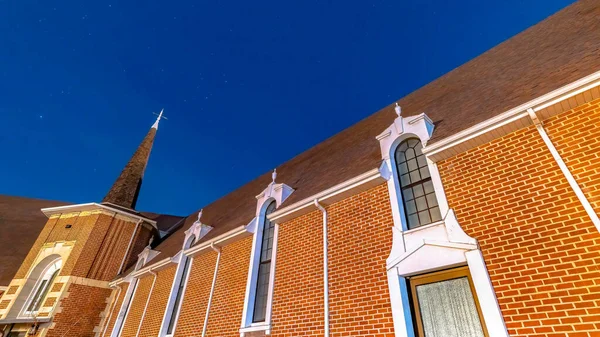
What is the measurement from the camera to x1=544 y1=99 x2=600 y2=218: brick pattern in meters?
4.03

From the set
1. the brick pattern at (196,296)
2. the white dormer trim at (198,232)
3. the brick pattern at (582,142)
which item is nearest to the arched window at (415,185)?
the brick pattern at (582,142)

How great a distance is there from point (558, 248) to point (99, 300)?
63.8 feet

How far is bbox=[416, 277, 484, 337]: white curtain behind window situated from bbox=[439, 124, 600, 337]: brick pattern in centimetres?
47

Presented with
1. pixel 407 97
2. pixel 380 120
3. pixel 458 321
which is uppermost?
pixel 407 97

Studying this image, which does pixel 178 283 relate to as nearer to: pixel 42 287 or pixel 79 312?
pixel 79 312

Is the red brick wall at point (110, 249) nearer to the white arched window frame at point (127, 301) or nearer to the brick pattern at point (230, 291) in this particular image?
the white arched window frame at point (127, 301)

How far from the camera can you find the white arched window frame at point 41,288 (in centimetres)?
1547

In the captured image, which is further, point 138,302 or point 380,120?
point 138,302

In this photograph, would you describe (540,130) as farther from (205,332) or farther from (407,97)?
(205,332)

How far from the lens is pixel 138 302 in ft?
42.7

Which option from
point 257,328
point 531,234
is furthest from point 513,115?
point 257,328

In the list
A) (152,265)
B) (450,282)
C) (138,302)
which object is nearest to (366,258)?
(450,282)

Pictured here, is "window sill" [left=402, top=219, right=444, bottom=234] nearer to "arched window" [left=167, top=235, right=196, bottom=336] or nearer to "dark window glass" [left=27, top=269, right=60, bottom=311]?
"arched window" [left=167, top=235, right=196, bottom=336]

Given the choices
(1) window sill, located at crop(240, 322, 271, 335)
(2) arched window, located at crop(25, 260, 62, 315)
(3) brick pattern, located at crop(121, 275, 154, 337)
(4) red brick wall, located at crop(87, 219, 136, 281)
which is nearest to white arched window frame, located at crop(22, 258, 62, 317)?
(2) arched window, located at crop(25, 260, 62, 315)
